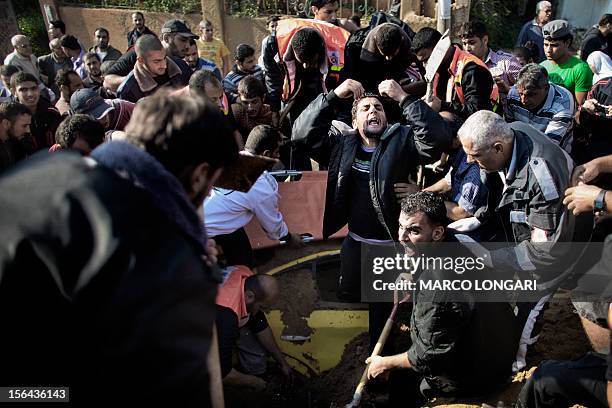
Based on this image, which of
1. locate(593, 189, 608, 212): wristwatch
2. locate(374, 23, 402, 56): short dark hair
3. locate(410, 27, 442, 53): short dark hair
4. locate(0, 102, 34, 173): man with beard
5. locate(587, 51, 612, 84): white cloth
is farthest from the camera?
locate(587, 51, 612, 84): white cloth

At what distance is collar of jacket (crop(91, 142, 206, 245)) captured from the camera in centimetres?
124

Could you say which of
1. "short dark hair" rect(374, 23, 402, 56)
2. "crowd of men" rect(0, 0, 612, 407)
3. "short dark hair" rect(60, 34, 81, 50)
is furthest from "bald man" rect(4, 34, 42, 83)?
"short dark hair" rect(374, 23, 402, 56)

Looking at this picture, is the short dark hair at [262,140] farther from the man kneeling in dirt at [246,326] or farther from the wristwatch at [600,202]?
the wristwatch at [600,202]

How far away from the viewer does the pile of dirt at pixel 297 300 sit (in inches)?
179

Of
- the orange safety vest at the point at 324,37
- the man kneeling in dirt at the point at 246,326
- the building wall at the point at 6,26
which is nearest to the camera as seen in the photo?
the man kneeling in dirt at the point at 246,326

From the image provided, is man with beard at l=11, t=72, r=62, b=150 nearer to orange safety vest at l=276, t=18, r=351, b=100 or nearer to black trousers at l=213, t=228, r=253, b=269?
orange safety vest at l=276, t=18, r=351, b=100

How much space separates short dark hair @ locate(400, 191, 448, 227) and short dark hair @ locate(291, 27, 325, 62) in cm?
235

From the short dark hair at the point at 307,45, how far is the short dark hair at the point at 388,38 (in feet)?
2.24

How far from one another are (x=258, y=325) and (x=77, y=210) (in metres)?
3.19

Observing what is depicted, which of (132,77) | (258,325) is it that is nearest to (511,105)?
(258,325)

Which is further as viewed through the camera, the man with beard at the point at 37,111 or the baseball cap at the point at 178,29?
the baseball cap at the point at 178,29

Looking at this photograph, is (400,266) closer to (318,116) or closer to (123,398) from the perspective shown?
(318,116)

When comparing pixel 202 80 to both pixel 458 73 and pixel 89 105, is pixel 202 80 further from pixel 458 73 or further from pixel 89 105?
pixel 458 73

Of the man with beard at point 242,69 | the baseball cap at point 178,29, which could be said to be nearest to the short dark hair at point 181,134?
the man with beard at point 242,69
